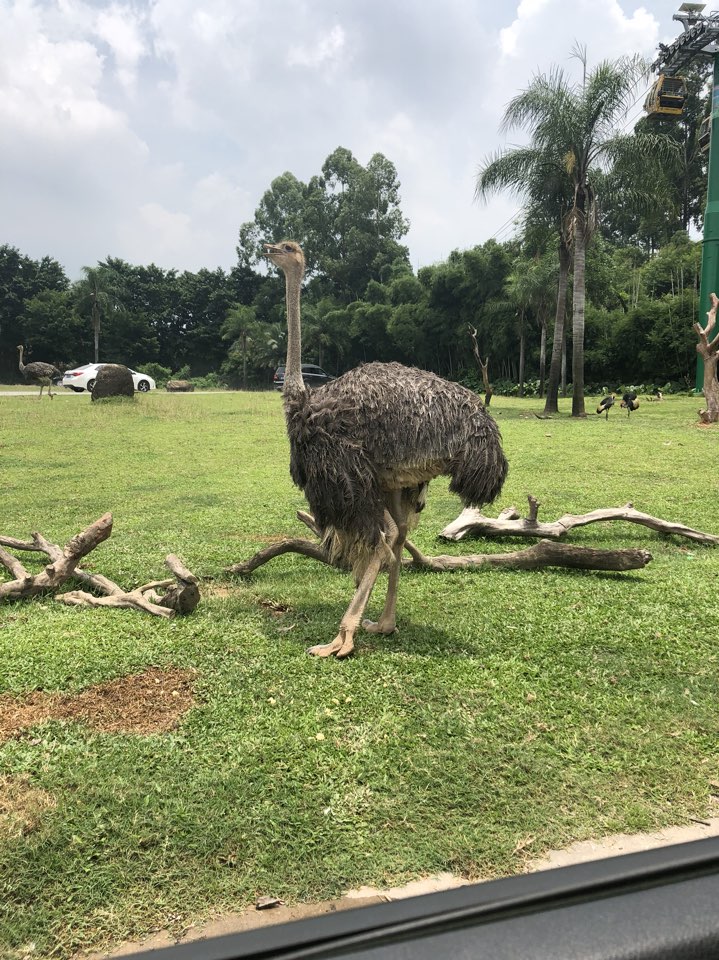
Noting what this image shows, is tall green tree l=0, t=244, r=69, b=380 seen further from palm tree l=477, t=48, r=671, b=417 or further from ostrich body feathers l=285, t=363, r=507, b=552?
ostrich body feathers l=285, t=363, r=507, b=552

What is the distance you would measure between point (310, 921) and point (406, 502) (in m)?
3.14

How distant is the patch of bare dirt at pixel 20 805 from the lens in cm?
210

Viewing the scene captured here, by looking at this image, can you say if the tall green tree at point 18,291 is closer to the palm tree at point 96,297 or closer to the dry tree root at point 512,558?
the palm tree at point 96,297

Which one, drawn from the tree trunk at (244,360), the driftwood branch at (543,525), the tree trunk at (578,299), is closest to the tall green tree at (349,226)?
the tree trunk at (244,360)

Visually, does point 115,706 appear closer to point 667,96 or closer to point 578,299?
point 578,299

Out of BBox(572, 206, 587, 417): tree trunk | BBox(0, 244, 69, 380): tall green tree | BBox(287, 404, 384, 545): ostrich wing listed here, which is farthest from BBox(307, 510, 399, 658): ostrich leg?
BBox(0, 244, 69, 380): tall green tree

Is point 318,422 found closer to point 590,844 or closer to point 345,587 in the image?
point 345,587

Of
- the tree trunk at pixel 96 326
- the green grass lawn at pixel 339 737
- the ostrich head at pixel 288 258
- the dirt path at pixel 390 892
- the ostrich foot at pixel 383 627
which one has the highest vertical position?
the tree trunk at pixel 96 326

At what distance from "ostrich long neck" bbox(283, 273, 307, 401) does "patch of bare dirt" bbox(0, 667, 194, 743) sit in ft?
4.85

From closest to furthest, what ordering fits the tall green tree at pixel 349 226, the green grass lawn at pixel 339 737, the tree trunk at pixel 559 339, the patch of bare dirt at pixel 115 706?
1. the green grass lawn at pixel 339 737
2. the patch of bare dirt at pixel 115 706
3. the tree trunk at pixel 559 339
4. the tall green tree at pixel 349 226

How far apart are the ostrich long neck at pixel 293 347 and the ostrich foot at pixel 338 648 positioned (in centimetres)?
119

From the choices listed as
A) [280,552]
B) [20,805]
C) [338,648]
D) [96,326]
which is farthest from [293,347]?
[96,326]

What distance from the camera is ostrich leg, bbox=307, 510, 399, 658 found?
11.2ft

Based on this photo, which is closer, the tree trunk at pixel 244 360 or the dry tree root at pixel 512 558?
the dry tree root at pixel 512 558
